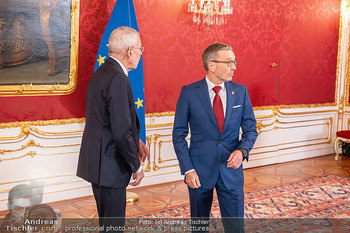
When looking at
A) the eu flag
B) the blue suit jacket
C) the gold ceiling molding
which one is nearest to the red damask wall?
the gold ceiling molding

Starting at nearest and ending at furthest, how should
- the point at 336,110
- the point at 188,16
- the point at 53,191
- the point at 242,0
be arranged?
the point at 53,191 → the point at 188,16 → the point at 242,0 → the point at 336,110

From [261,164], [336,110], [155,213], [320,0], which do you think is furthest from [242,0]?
[155,213]

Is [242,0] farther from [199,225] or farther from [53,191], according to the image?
[199,225]

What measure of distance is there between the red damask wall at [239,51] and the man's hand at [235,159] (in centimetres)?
266

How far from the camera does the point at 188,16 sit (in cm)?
570

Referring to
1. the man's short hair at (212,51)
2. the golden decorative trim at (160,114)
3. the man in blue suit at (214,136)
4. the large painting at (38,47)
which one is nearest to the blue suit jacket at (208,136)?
the man in blue suit at (214,136)

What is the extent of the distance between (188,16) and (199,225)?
359 cm

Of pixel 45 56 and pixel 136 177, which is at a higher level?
pixel 45 56

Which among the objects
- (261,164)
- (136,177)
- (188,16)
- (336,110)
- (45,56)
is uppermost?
(188,16)

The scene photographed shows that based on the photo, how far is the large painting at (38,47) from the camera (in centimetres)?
427

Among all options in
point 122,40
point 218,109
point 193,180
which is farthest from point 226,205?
point 122,40

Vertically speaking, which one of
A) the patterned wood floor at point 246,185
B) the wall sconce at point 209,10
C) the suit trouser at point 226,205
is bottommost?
the patterned wood floor at point 246,185

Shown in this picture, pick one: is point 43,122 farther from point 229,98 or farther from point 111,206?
point 229,98

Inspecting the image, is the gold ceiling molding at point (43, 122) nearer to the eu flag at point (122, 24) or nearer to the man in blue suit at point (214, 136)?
the eu flag at point (122, 24)
